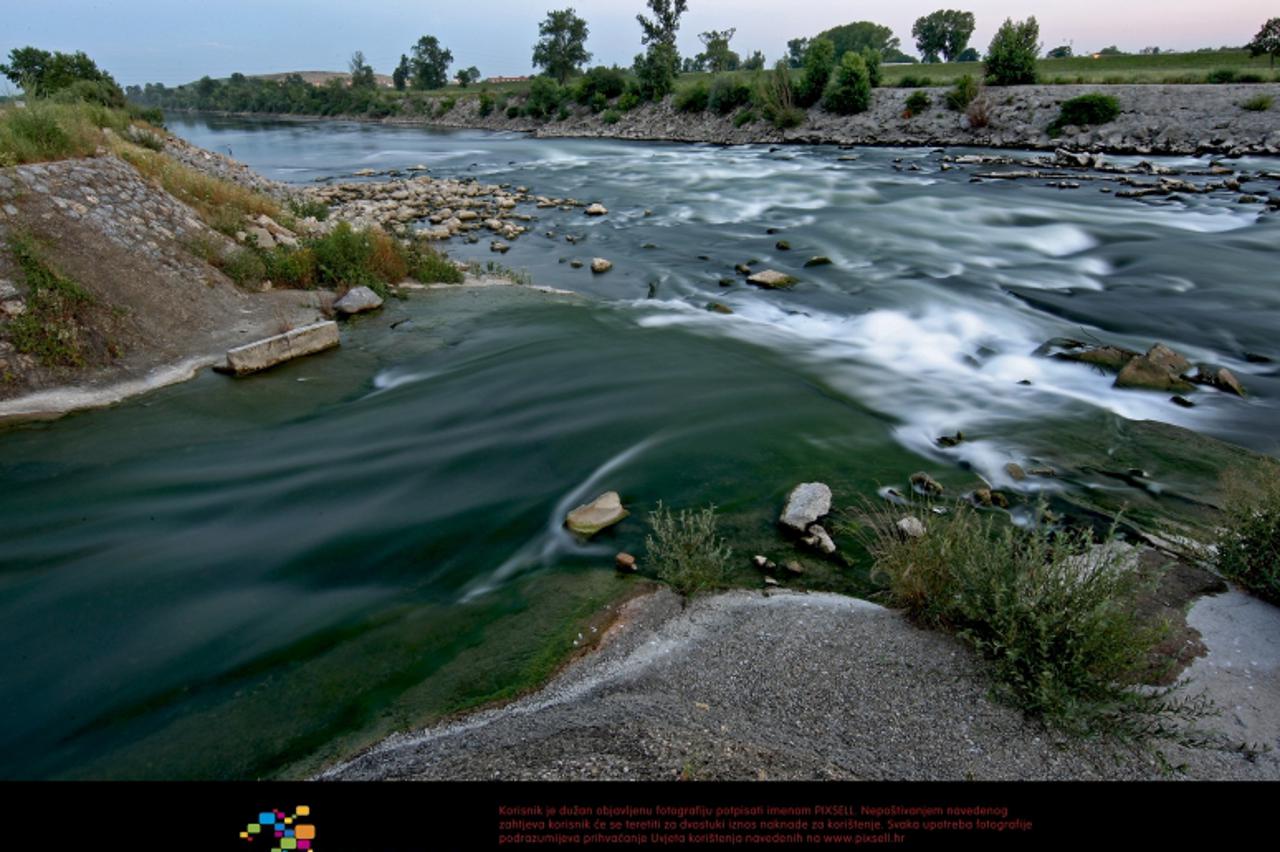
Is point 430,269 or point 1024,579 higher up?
point 430,269

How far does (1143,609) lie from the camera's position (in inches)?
169

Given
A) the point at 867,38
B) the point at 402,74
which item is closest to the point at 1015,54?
the point at 867,38

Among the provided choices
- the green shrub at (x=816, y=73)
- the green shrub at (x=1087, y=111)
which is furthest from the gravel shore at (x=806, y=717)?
the green shrub at (x=816, y=73)

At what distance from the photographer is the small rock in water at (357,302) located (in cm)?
1127

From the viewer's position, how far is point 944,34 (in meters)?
92.4

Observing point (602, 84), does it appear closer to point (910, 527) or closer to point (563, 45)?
point (563, 45)

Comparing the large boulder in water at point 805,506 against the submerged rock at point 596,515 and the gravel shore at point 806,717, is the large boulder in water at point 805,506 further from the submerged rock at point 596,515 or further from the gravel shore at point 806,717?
the submerged rock at point 596,515

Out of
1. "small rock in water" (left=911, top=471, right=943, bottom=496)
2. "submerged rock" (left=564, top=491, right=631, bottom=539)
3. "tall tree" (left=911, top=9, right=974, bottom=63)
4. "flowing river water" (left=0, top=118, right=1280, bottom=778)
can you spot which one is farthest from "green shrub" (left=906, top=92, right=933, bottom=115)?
"tall tree" (left=911, top=9, right=974, bottom=63)

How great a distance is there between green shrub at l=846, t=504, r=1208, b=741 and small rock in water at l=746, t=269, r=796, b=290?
9.98m

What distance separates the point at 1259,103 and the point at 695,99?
107 ft

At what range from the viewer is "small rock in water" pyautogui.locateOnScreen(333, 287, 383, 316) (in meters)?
11.3

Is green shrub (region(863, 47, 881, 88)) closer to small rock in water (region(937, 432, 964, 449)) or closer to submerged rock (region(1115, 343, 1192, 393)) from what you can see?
submerged rock (region(1115, 343, 1192, 393))
